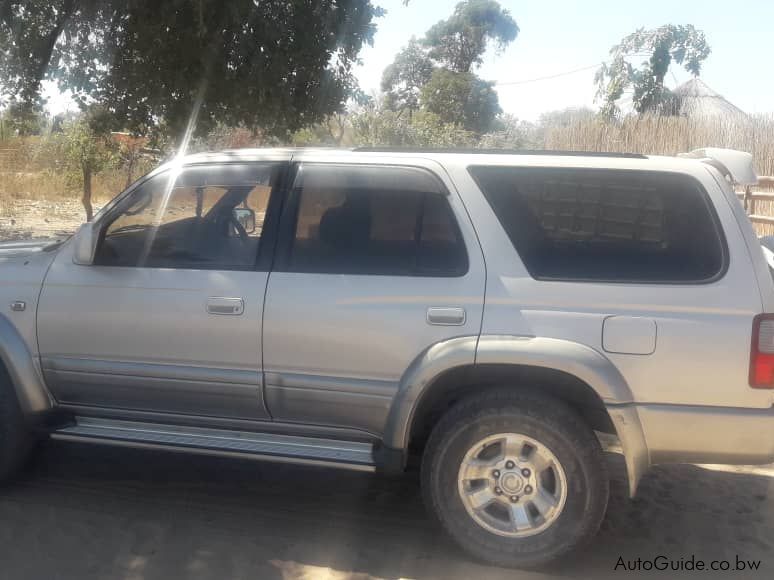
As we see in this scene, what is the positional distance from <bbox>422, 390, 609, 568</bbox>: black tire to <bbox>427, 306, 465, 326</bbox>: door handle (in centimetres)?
36

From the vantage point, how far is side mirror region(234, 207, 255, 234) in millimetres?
4270

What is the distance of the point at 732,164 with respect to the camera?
4031mm

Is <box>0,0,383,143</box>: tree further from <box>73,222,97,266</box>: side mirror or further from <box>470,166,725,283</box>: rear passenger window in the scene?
<box>470,166,725,283</box>: rear passenger window

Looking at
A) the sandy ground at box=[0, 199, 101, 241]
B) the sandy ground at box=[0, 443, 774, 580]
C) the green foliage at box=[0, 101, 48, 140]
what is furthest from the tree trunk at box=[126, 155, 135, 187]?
the sandy ground at box=[0, 443, 774, 580]

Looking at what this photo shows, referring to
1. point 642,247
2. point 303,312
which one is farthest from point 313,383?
point 642,247

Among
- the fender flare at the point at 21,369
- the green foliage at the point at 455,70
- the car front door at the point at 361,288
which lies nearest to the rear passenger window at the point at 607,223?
the car front door at the point at 361,288

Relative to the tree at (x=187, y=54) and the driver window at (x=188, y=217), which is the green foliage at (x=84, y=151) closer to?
the tree at (x=187, y=54)

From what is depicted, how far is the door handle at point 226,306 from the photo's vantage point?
12.9ft

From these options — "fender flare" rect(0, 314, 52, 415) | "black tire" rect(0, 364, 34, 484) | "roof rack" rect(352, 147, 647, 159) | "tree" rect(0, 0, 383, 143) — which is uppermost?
"tree" rect(0, 0, 383, 143)

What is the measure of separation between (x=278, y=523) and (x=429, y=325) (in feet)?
4.50

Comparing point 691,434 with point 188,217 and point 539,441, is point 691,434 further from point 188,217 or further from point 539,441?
point 188,217

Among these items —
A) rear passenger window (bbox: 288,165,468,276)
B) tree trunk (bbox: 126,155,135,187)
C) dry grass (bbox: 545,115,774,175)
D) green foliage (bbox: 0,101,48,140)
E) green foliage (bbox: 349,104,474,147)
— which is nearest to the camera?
rear passenger window (bbox: 288,165,468,276)

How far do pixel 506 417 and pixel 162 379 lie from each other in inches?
66.6

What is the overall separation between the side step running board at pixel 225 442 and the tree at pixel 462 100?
Answer: 32.0m
